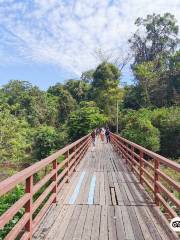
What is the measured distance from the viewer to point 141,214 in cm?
745

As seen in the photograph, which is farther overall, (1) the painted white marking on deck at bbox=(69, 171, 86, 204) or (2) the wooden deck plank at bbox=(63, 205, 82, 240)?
(1) the painted white marking on deck at bbox=(69, 171, 86, 204)

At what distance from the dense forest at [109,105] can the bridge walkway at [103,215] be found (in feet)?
80.1

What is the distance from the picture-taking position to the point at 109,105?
226 feet

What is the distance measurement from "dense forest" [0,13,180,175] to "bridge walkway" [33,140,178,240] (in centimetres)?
2440

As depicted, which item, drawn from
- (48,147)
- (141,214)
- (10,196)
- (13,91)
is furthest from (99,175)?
(13,91)

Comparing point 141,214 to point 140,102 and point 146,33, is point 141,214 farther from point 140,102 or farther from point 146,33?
point 146,33

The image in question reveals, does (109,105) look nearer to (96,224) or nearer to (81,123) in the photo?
(81,123)

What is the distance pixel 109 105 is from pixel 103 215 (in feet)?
203

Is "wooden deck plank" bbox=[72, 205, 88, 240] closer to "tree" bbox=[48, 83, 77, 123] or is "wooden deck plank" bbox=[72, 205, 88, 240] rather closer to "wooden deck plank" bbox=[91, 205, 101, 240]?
"wooden deck plank" bbox=[91, 205, 101, 240]

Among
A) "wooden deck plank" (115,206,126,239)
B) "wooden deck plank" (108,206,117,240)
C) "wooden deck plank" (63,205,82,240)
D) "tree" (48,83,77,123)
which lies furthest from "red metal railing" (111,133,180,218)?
"tree" (48,83,77,123)

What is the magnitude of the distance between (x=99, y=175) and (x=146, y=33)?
68.0 metres

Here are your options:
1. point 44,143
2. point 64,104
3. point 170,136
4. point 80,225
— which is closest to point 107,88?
point 64,104

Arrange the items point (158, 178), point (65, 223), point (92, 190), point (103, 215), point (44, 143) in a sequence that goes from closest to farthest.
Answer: point (65, 223), point (103, 215), point (158, 178), point (92, 190), point (44, 143)

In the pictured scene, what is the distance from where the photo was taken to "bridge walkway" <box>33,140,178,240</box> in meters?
6.15
